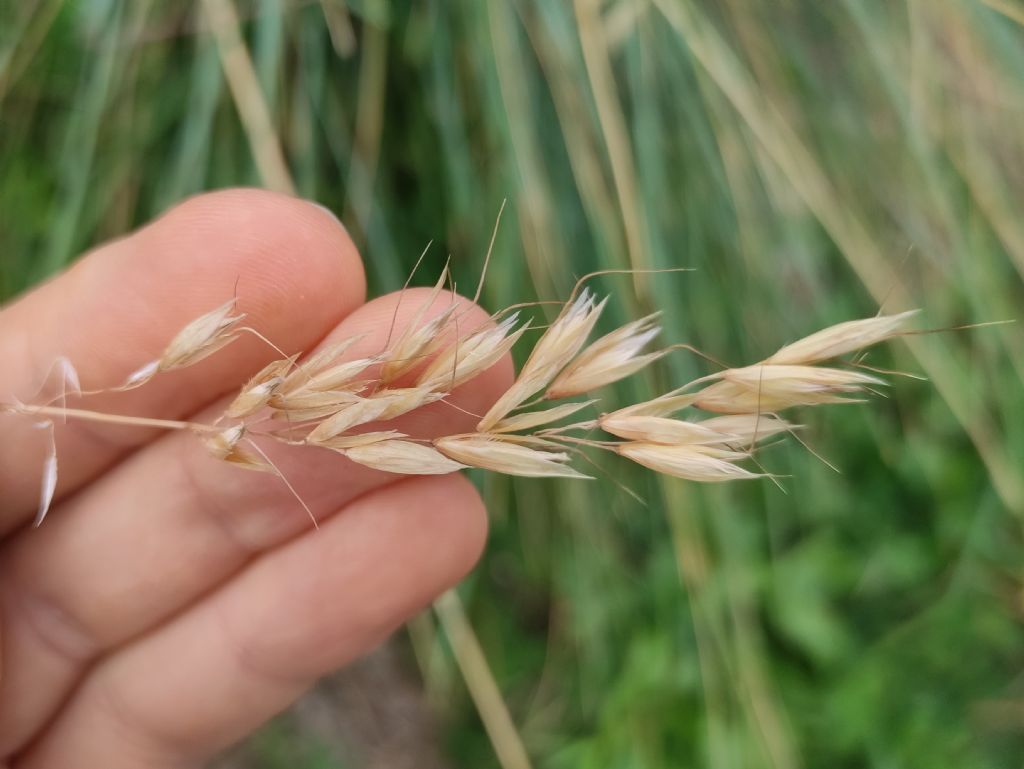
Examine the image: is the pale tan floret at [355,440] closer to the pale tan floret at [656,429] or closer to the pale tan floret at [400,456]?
the pale tan floret at [400,456]

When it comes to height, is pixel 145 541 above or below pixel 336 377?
below

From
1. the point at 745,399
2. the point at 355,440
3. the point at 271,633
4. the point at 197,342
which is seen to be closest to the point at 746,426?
the point at 745,399

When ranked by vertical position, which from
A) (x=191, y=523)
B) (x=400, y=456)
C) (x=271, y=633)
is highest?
(x=400, y=456)

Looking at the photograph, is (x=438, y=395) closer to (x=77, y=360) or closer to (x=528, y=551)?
(x=77, y=360)

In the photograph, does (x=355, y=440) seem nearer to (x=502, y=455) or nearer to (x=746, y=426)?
(x=502, y=455)

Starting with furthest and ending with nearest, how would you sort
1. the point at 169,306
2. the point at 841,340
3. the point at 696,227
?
the point at 696,227, the point at 169,306, the point at 841,340

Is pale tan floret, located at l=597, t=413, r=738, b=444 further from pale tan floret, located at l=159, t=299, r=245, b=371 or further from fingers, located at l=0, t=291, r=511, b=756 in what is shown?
pale tan floret, located at l=159, t=299, r=245, b=371

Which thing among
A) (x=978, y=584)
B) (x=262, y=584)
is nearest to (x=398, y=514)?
(x=262, y=584)
